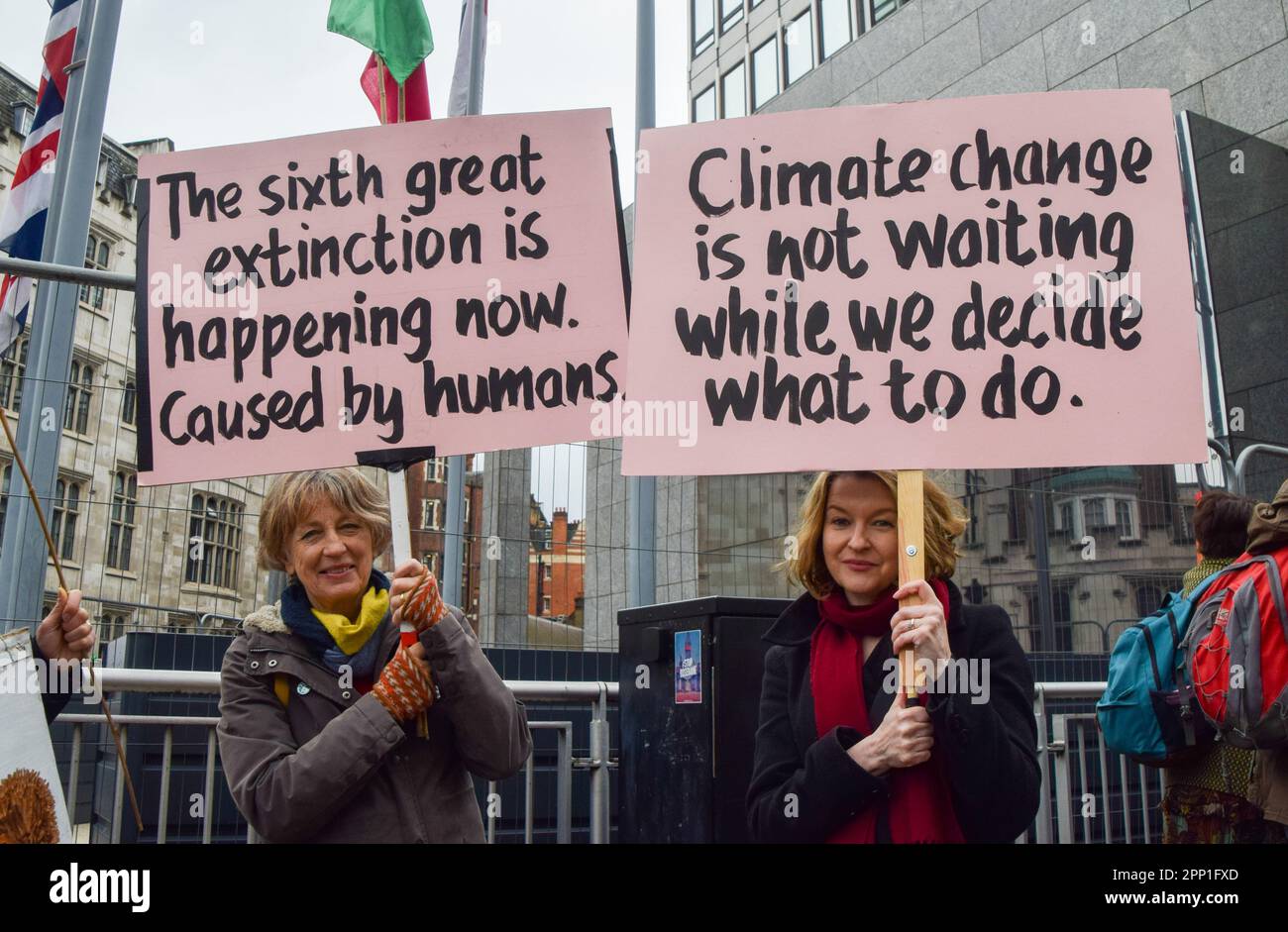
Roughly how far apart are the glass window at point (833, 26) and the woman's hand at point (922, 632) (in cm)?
1943

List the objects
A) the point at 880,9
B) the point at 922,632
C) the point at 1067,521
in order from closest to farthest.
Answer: the point at 922,632, the point at 1067,521, the point at 880,9

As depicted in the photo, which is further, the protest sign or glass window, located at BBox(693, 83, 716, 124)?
glass window, located at BBox(693, 83, 716, 124)

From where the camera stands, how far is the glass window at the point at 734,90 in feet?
76.2

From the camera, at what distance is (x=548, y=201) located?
99.5 inches

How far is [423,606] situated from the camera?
6.97 feet

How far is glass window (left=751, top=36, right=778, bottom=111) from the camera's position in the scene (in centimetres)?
2209

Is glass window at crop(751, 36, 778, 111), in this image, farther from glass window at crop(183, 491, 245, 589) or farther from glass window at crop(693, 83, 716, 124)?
glass window at crop(183, 491, 245, 589)

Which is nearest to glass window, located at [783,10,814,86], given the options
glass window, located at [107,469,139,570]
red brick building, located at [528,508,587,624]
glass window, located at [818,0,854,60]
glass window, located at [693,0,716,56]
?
glass window, located at [818,0,854,60]

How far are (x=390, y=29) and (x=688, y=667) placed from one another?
7.01ft

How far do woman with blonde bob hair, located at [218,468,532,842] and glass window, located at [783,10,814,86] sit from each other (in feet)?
65.7

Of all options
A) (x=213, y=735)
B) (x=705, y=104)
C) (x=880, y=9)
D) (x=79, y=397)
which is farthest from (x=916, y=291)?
(x=705, y=104)

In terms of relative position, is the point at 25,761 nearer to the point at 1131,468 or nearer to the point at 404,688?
the point at 404,688

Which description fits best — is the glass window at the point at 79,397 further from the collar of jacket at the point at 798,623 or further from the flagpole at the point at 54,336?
the collar of jacket at the point at 798,623
